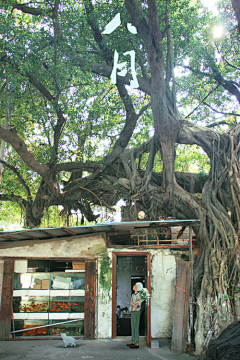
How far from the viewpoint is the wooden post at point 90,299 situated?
633cm

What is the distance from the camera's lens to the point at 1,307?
6.31 metres

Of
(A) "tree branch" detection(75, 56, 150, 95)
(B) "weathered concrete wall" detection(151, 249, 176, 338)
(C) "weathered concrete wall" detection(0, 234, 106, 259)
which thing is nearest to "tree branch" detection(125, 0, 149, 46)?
(A) "tree branch" detection(75, 56, 150, 95)

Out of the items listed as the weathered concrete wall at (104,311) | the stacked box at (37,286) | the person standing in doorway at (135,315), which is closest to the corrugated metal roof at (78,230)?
the stacked box at (37,286)

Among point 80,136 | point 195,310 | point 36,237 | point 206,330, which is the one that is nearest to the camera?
point 206,330

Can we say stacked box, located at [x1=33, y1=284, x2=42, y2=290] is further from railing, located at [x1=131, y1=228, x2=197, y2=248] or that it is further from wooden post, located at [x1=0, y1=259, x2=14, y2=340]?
railing, located at [x1=131, y1=228, x2=197, y2=248]

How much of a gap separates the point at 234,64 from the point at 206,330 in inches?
351

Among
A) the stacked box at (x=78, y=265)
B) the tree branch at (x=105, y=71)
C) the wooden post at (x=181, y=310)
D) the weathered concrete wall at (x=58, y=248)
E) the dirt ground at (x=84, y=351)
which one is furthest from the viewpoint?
the tree branch at (x=105, y=71)

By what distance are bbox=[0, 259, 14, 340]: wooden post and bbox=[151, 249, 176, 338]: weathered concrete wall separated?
302cm

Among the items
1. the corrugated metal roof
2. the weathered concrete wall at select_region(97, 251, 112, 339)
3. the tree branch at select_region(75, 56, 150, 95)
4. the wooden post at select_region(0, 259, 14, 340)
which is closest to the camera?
the corrugated metal roof

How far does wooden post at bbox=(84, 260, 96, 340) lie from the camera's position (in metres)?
6.33

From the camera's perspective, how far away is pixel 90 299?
21.2 feet

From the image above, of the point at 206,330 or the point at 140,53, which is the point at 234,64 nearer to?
the point at 140,53

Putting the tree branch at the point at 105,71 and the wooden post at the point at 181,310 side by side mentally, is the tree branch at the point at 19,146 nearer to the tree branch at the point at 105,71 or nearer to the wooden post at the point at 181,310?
the tree branch at the point at 105,71

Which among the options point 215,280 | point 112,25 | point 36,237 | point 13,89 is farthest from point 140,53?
point 215,280
